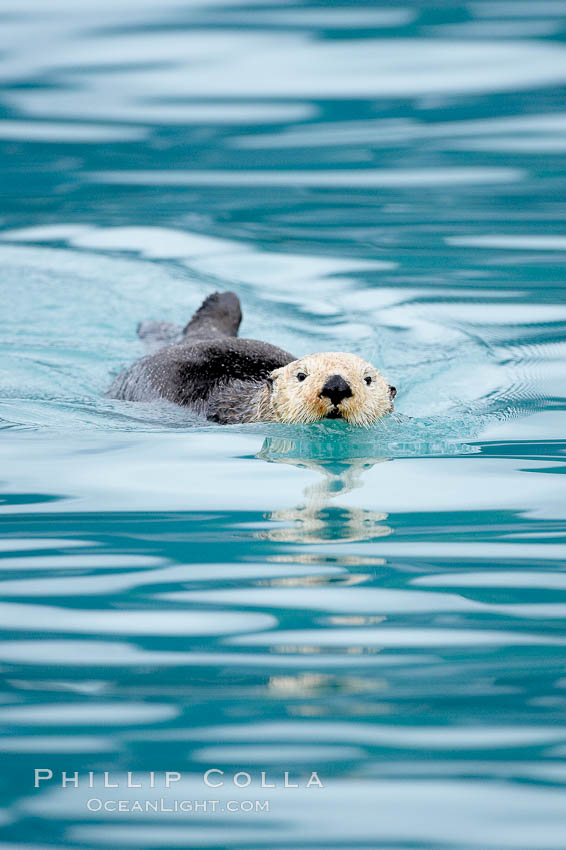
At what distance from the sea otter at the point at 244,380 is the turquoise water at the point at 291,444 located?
146 millimetres

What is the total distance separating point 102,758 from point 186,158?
338 inches

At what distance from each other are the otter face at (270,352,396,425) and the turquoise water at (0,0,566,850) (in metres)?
0.11

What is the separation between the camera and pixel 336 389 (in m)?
5.29

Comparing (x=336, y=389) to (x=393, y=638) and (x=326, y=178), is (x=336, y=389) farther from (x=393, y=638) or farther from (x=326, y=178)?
(x=326, y=178)

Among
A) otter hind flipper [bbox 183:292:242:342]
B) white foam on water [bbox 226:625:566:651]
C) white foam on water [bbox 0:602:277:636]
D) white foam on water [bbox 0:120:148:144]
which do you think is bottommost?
white foam on water [bbox 226:625:566:651]

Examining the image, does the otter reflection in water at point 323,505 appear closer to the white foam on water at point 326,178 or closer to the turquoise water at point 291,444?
the turquoise water at point 291,444

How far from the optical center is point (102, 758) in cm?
297

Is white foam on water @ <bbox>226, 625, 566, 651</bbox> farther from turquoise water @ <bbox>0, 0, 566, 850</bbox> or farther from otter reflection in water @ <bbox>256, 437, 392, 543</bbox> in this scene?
otter reflection in water @ <bbox>256, 437, 392, 543</bbox>

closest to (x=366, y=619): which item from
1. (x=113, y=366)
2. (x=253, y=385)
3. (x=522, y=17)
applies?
(x=253, y=385)

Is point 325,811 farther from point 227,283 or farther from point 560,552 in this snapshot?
point 227,283

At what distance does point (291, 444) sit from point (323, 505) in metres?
0.99

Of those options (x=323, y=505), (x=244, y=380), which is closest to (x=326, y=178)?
(x=244, y=380)

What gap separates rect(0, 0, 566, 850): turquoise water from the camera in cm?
296

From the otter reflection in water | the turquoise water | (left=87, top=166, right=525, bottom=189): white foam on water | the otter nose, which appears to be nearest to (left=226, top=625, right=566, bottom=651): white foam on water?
the turquoise water
